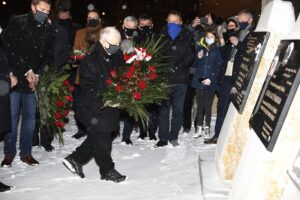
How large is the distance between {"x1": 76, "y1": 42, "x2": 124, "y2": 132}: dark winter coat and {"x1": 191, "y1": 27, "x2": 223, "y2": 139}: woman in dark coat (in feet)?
8.28

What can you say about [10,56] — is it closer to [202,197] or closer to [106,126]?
[106,126]

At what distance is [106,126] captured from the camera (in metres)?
4.93

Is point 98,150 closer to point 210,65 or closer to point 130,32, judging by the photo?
point 130,32

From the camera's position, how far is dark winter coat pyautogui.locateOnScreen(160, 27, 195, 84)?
6496 mm

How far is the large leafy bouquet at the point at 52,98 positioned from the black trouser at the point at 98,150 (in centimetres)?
86

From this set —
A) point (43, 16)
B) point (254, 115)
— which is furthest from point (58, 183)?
point (254, 115)

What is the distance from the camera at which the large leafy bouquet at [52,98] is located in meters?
5.80

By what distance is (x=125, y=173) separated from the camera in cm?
541

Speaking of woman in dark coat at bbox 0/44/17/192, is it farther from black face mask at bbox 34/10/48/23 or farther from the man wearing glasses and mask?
black face mask at bbox 34/10/48/23

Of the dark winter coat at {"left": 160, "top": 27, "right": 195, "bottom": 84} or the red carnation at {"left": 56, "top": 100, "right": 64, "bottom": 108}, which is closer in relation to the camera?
the red carnation at {"left": 56, "top": 100, "right": 64, "bottom": 108}

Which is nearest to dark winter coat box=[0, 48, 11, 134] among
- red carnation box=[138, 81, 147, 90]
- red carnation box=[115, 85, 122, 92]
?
red carnation box=[115, 85, 122, 92]

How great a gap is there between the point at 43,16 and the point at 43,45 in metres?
0.42

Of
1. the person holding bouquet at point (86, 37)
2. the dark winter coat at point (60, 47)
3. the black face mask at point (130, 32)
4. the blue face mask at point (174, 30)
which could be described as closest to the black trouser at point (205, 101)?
the blue face mask at point (174, 30)

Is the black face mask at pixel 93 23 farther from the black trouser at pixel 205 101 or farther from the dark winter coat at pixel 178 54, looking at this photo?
the black trouser at pixel 205 101
